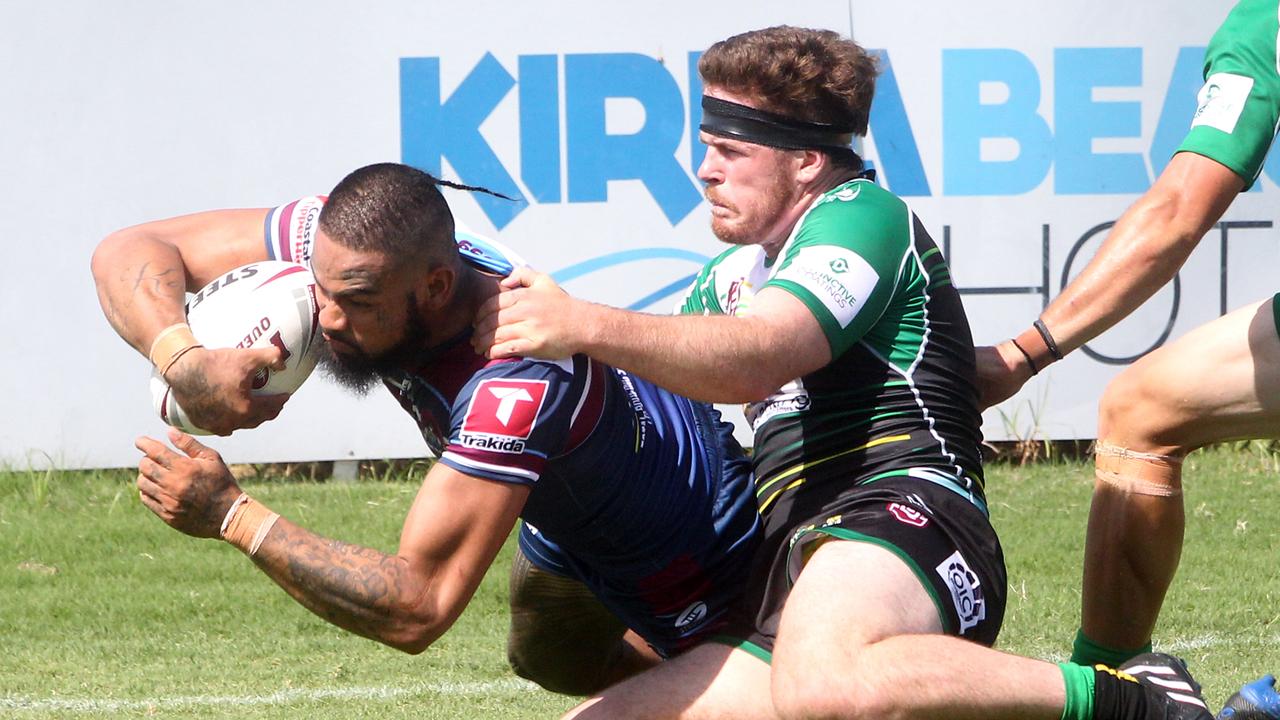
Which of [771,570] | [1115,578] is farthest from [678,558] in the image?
[1115,578]

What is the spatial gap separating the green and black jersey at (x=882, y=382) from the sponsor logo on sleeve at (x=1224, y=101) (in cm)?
84

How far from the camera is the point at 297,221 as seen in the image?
13.8 ft

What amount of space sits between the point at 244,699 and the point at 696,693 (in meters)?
1.89

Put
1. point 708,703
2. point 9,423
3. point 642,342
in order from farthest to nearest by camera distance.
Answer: point 9,423
point 708,703
point 642,342

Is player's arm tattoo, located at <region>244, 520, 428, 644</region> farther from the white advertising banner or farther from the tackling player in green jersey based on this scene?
the white advertising banner

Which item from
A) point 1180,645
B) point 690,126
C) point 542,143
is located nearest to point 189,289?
point 1180,645

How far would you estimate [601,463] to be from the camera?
363cm

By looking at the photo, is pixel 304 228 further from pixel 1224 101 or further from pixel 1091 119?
pixel 1091 119

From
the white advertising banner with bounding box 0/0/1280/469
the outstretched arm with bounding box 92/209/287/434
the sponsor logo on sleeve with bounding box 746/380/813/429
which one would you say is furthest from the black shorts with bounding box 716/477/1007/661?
the white advertising banner with bounding box 0/0/1280/469

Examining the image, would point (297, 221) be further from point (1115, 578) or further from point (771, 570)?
point (1115, 578)

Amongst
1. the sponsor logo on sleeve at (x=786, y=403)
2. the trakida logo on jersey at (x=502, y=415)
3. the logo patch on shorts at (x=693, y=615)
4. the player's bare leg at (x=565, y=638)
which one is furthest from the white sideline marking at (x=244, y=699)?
the trakida logo on jersey at (x=502, y=415)

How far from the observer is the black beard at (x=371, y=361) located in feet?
11.5

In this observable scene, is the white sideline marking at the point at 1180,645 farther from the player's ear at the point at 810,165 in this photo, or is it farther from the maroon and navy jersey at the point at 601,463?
the player's ear at the point at 810,165

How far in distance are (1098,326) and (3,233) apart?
546 cm
